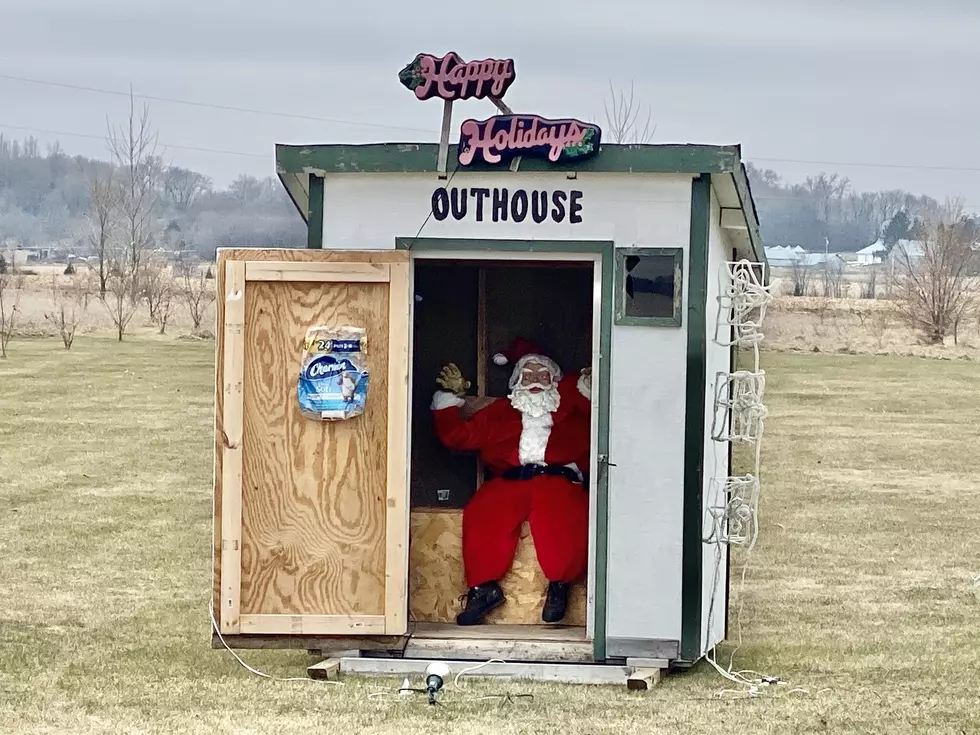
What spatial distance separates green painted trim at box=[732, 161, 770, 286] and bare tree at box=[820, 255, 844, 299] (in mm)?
42886

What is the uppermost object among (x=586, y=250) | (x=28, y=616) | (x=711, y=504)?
(x=586, y=250)

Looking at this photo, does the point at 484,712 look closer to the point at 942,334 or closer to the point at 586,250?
the point at 586,250

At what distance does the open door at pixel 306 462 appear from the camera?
6992 millimetres

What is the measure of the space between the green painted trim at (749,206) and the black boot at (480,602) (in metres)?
2.18

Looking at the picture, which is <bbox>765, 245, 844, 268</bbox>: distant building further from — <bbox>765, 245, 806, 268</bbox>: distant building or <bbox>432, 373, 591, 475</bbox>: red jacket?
<bbox>432, 373, 591, 475</bbox>: red jacket

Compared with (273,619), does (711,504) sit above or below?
above

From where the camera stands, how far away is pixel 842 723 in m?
6.52

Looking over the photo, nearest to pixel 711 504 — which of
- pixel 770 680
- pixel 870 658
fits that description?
pixel 770 680

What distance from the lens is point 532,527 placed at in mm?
8070

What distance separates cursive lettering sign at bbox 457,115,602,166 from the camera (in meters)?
6.91

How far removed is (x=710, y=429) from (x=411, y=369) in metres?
1.45

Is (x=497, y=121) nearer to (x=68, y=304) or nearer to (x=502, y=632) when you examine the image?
(x=502, y=632)

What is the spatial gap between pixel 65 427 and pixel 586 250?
1444cm

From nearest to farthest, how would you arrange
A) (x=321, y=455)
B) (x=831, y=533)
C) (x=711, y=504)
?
(x=321, y=455), (x=711, y=504), (x=831, y=533)
